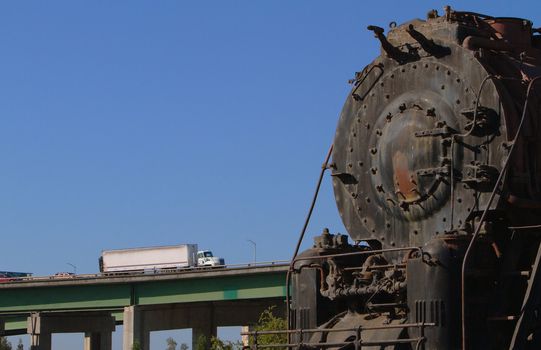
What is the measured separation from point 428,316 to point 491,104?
264 centimetres

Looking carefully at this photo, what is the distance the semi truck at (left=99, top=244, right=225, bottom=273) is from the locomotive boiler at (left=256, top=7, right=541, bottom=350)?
40.0m

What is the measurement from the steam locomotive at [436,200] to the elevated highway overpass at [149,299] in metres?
27.4

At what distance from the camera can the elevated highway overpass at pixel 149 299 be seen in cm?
4431

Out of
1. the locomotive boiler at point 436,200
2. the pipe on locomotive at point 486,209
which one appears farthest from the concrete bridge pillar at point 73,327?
the pipe on locomotive at point 486,209

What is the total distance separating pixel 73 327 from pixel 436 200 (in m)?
45.1

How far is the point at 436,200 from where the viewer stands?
44.1ft

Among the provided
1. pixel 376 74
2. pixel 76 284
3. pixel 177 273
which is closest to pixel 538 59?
pixel 376 74

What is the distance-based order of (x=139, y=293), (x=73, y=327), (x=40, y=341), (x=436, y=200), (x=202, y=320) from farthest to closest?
(x=73, y=327) < (x=40, y=341) < (x=202, y=320) < (x=139, y=293) < (x=436, y=200)

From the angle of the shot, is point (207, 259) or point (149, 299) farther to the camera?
point (207, 259)

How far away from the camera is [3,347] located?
73562mm

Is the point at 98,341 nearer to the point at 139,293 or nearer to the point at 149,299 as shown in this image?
the point at 139,293

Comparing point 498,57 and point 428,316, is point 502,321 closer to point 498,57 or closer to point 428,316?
point 428,316

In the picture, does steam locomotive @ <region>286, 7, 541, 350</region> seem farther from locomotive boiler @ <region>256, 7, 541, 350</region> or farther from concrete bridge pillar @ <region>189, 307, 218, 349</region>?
concrete bridge pillar @ <region>189, 307, 218, 349</region>

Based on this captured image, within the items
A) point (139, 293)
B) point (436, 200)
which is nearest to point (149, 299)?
point (139, 293)
